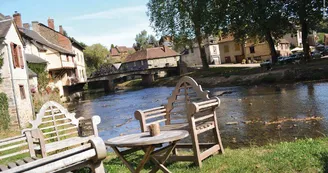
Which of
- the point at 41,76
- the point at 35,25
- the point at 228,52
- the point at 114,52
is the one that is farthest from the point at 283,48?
the point at 114,52

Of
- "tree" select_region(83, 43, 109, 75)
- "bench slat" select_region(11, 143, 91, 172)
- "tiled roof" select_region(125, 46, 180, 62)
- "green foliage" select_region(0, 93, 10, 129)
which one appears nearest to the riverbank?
"green foliage" select_region(0, 93, 10, 129)

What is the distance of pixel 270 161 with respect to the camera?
5.91 metres

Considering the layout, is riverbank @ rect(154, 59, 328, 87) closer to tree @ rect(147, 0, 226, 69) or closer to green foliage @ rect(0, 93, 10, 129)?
tree @ rect(147, 0, 226, 69)

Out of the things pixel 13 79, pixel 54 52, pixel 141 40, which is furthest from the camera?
pixel 141 40

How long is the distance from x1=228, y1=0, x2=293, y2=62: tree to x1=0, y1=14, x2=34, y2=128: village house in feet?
80.0

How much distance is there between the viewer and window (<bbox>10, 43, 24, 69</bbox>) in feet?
66.3

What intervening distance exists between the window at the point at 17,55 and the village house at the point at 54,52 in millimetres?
15089

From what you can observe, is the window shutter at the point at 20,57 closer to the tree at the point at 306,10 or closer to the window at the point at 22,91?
the window at the point at 22,91

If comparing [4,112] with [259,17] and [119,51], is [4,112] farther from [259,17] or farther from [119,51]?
[119,51]

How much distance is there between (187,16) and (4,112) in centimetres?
3160

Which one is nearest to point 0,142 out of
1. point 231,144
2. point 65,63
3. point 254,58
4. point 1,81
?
point 231,144

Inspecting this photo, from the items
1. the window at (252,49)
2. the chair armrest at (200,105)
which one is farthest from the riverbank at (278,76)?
the window at (252,49)

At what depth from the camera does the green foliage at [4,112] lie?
1811cm

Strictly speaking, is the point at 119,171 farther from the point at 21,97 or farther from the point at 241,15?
the point at 241,15
